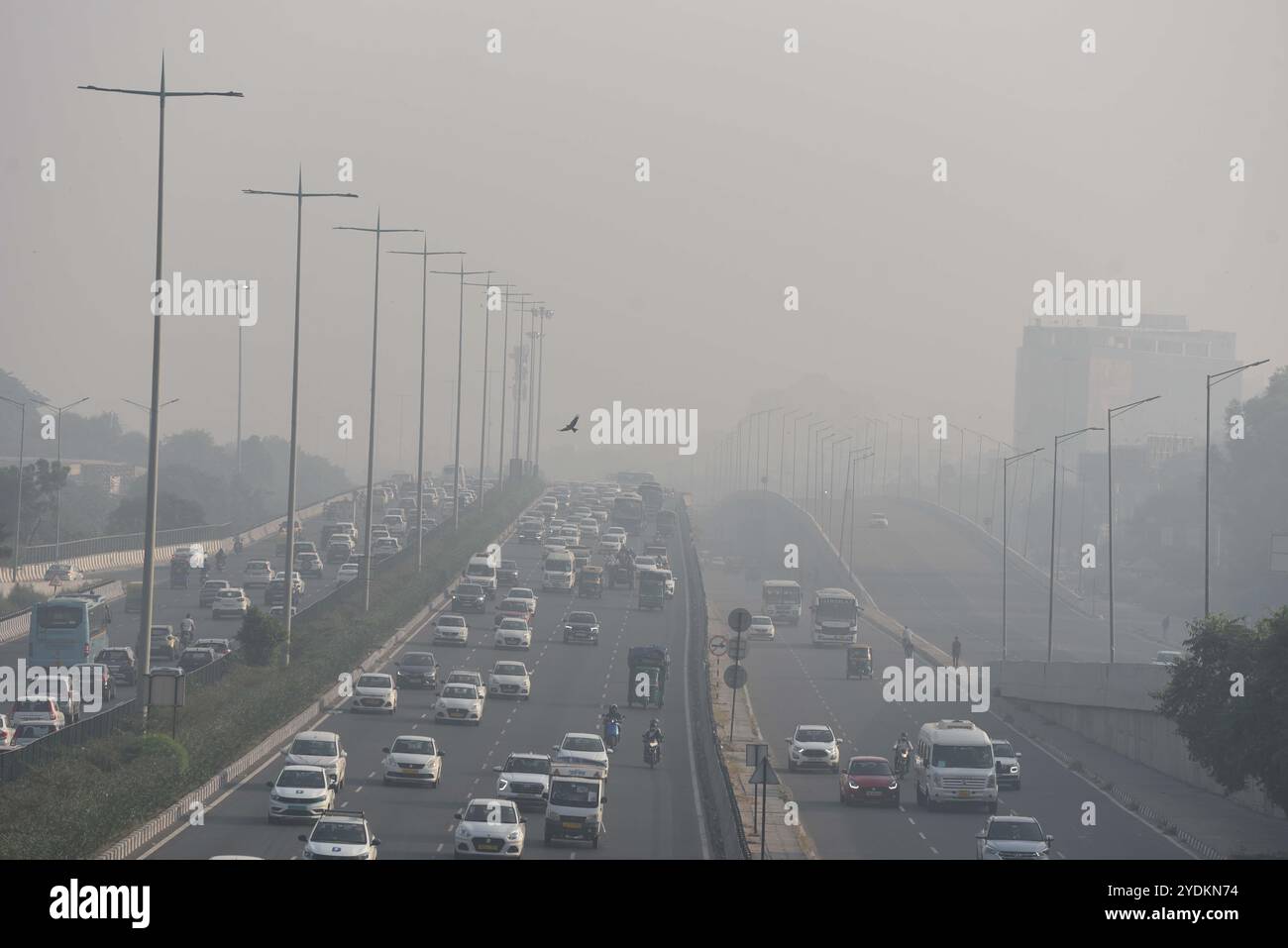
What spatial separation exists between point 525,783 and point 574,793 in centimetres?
486

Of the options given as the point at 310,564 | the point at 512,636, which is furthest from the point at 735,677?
the point at 310,564

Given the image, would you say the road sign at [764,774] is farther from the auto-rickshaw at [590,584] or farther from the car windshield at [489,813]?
the auto-rickshaw at [590,584]

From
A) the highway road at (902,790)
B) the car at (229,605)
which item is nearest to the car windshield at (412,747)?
the highway road at (902,790)

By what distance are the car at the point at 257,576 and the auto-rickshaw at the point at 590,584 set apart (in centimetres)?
1691

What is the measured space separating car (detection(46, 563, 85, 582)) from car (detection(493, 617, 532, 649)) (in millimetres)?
29331

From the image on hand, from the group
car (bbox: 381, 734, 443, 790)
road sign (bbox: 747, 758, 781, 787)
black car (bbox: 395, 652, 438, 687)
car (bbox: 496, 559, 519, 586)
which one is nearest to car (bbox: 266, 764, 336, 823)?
car (bbox: 381, 734, 443, 790)

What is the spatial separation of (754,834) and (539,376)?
152 meters

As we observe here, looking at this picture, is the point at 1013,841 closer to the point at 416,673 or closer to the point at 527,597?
the point at 416,673

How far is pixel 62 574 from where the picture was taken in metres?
94.6

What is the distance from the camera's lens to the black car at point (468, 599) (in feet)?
287

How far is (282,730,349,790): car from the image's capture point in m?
42.0
